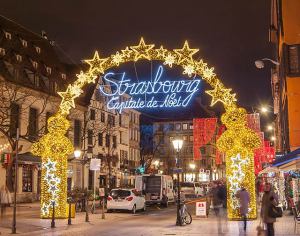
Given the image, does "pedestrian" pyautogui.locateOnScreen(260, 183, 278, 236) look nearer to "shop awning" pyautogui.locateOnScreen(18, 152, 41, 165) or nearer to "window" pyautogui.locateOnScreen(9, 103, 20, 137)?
"window" pyautogui.locateOnScreen(9, 103, 20, 137)

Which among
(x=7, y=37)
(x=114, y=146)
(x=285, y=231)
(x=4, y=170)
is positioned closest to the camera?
(x=285, y=231)

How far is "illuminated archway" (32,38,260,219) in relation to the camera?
25.0 m

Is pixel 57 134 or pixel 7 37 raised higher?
pixel 7 37

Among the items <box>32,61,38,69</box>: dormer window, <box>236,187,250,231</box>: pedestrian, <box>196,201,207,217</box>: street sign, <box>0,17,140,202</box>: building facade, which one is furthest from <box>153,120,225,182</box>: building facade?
<box>236,187,250,231</box>: pedestrian

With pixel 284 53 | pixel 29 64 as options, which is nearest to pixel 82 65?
pixel 29 64

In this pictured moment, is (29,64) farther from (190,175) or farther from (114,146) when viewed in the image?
(190,175)

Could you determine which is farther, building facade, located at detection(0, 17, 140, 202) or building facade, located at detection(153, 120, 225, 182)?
building facade, located at detection(153, 120, 225, 182)

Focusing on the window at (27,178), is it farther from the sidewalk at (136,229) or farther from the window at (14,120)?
the sidewalk at (136,229)

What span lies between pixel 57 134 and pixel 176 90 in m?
6.72

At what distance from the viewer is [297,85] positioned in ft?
116

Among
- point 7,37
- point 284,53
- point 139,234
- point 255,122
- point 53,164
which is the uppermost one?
point 7,37

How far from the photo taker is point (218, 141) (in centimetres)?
2553

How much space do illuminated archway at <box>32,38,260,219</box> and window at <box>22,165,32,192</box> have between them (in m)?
18.2

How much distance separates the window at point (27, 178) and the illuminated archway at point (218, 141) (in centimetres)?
1824
